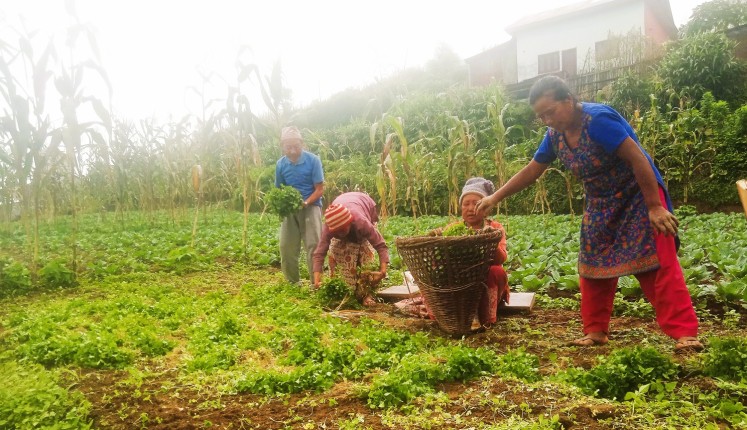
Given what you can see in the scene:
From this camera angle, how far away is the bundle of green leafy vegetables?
480 cm

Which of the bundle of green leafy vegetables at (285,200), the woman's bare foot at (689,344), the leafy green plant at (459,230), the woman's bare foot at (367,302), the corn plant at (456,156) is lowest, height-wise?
the woman's bare foot at (367,302)

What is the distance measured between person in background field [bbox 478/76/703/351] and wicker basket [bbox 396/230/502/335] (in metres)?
0.57

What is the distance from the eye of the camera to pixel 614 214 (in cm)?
280

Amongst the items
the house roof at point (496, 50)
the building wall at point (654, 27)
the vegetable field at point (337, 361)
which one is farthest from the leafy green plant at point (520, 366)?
the house roof at point (496, 50)

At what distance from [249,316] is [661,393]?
2730mm

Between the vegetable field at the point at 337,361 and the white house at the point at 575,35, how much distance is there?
12368mm

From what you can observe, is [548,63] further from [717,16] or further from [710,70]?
[710,70]

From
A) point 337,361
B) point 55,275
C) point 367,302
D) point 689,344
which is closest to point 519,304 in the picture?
point 367,302

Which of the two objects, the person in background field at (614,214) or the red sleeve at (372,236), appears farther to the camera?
the red sleeve at (372,236)

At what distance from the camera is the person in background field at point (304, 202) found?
5.09 m

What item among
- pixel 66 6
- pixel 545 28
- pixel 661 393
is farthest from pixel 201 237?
pixel 545 28

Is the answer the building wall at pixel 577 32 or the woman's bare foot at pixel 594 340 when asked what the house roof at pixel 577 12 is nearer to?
the building wall at pixel 577 32

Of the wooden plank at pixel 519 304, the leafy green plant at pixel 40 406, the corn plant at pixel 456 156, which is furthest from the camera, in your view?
the corn plant at pixel 456 156

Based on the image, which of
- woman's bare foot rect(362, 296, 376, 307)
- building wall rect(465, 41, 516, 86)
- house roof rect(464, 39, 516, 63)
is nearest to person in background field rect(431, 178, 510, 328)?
woman's bare foot rect(362, 296, 376, 307)
